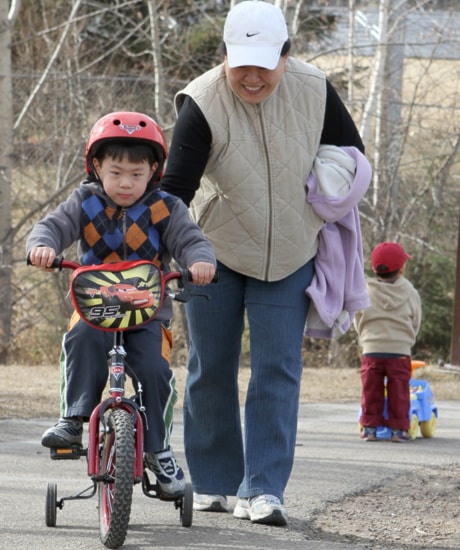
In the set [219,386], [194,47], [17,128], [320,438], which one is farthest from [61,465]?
[194,47]

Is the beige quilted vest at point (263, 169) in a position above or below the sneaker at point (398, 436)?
above

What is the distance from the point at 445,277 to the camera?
16516mm

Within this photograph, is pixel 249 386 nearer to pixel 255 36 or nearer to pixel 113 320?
pixel 113 320

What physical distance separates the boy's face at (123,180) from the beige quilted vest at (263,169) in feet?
1.60

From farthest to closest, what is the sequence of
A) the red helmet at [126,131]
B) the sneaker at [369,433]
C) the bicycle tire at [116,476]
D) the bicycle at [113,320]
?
1. the sneaker at [369,433]
2. the red helmet at [126,131]
3. the bicycle at [113,320]
4. the bicycle tire at [116,476]

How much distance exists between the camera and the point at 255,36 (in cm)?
480

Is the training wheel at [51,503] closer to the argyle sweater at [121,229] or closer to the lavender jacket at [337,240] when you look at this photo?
the argyle sweater at [121,229]

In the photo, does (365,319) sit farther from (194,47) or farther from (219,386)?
(194,47)

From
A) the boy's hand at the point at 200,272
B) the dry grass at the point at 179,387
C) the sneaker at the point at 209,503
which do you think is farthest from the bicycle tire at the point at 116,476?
the dry grass at the point at 179,387

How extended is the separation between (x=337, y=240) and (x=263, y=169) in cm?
46

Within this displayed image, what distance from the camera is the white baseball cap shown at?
15.7 ft

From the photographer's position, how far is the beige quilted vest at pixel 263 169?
4.99 m

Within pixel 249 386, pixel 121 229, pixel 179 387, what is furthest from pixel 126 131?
pixel 179 387

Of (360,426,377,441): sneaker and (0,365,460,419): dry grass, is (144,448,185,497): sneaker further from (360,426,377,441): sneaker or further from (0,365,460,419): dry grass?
(0,365,460,419): dry grass
